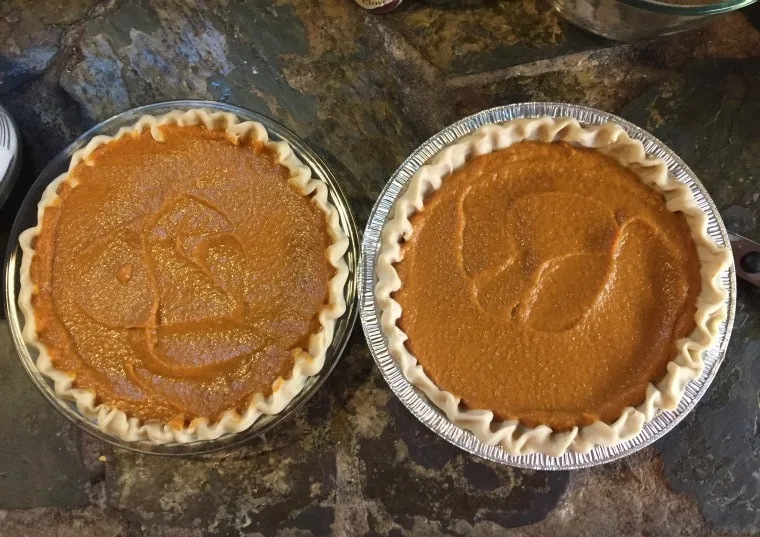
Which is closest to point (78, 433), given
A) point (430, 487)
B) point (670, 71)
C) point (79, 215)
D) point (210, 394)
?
point (210, 394)

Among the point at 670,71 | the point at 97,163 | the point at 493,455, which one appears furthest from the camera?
the point at 670,71

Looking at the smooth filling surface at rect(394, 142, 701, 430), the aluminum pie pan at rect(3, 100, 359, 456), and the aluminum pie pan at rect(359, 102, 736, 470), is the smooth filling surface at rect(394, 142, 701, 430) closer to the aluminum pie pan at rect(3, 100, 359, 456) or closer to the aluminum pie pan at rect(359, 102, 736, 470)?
the aluminum pie pan at rect(359, 102, 736, 470)

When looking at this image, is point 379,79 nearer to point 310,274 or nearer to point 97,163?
point 310,274

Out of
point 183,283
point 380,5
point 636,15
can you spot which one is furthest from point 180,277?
point 636,15

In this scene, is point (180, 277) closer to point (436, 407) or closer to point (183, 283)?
point (183, 283)

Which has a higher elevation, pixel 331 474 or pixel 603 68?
pixel 603 68

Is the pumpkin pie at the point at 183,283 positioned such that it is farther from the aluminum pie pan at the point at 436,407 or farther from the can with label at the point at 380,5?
the can with label at the point at 380,5
